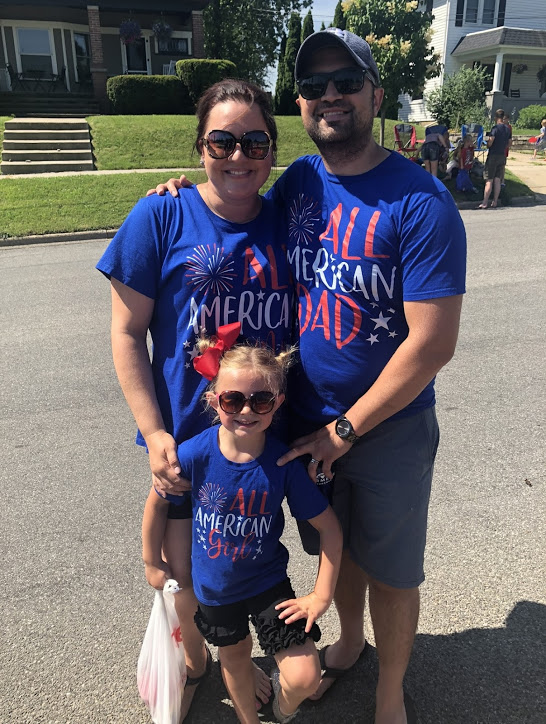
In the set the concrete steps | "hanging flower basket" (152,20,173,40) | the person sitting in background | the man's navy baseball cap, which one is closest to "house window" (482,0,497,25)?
"hanging flower basket" (152,20,173,40)

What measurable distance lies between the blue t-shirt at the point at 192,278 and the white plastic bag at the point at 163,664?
23.2 inches

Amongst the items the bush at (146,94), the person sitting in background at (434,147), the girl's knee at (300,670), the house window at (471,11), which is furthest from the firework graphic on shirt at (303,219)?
the house window at (471,11)

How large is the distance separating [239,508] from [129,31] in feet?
82.0

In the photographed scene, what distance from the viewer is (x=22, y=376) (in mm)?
4914

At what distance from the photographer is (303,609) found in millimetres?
1813

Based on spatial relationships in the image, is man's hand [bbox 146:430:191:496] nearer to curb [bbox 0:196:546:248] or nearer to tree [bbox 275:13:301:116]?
curb [bbox 0:196:546:248]

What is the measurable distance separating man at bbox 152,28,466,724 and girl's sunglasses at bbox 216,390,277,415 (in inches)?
7.5

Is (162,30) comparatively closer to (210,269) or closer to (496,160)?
(496,160)

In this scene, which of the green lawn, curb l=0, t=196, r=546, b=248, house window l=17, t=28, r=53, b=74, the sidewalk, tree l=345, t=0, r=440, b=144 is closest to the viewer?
curb l=0, t=196, r=546, b=248

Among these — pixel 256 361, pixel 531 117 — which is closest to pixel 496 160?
pixel 256 361

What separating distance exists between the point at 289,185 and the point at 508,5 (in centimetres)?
3644

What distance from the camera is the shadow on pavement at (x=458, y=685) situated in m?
2.10

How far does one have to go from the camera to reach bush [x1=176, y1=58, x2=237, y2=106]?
19.3m

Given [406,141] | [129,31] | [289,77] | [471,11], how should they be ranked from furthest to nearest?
[471,11] → [289,77] → [129,31] → [406,141]
